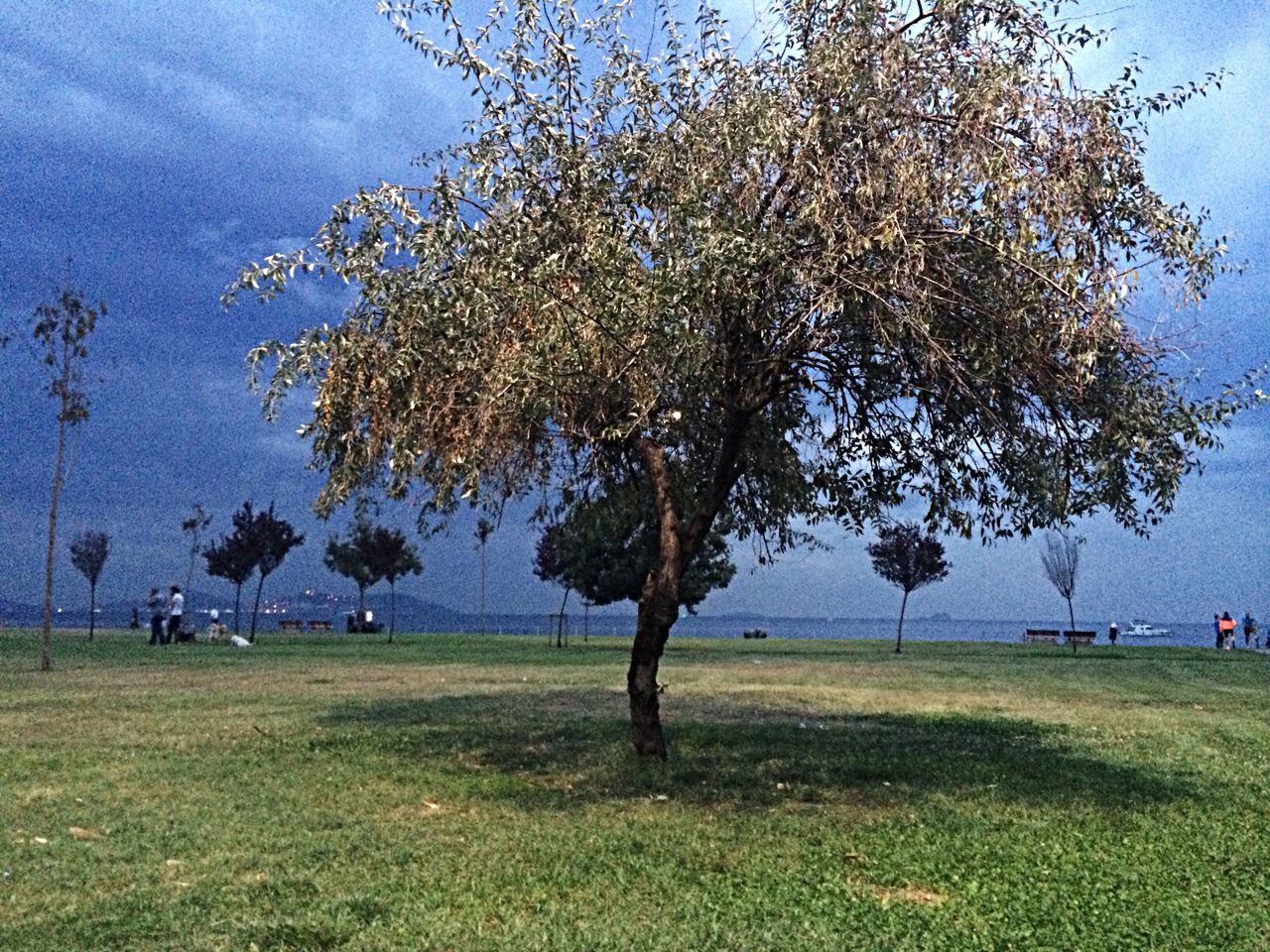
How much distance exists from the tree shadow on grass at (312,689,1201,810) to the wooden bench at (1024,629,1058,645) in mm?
49984

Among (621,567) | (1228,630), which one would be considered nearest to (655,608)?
(621,567)

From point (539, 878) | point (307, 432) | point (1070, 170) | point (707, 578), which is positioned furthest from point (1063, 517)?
point (707, 578)

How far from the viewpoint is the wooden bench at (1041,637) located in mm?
65562

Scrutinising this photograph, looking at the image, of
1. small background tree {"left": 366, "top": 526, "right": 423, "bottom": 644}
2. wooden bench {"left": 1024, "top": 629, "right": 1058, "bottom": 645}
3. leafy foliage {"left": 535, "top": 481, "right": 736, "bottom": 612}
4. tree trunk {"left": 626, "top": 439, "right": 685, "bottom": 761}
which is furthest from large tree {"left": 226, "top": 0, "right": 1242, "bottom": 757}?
wooden bench {"left": 1024, "top": 629, "right": 1058, "bottom": 645}

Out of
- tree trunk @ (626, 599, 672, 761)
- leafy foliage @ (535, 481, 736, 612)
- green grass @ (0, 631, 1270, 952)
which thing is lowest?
green grass @ (0, 631, 1270, 952)

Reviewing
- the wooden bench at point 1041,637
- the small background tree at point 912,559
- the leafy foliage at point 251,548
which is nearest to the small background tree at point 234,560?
the leafy foliage at point 251,548

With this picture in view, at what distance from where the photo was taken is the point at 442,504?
39.1ft

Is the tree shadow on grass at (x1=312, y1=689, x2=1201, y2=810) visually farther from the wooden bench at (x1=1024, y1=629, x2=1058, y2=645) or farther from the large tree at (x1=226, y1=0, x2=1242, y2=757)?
the wooden bench at (x1=1024, y1=629, x2=1058, y2=645)

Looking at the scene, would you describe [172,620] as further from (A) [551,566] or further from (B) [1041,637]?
(B) [1041,637]

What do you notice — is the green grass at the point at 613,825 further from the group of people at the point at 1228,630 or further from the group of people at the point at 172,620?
the group of people at the point at 1228,630

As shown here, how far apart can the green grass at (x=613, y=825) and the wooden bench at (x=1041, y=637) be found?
47060 millimetres

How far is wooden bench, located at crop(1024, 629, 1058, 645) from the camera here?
65.6m

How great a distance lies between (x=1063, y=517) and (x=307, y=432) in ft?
26.1

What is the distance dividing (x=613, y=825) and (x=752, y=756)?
178 inches
